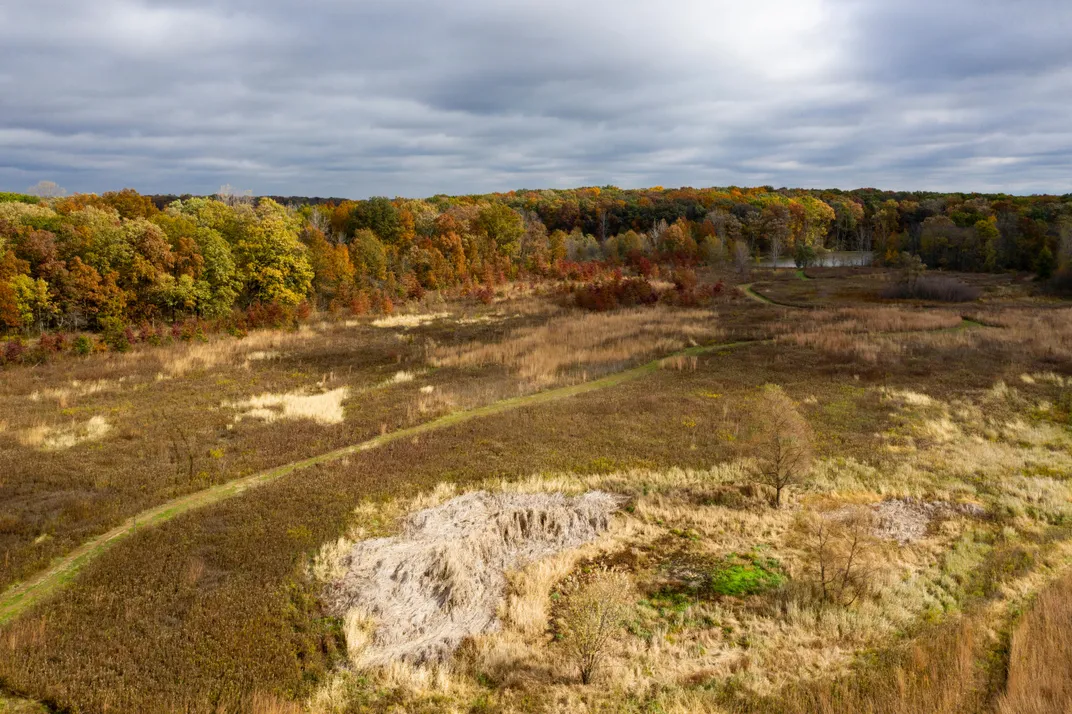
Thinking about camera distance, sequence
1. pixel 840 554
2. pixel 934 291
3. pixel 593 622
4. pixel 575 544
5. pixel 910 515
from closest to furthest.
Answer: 1. pixel 593 622
2. pixel 840 554
3. pixel 575 544
4. pixel 910 515
5. pixel 934 291

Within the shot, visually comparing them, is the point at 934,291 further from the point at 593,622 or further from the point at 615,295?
the point at 593,622

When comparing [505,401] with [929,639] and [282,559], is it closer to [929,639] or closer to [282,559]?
[282,559]

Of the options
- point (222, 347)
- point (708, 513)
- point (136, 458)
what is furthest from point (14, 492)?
point (222, 347)

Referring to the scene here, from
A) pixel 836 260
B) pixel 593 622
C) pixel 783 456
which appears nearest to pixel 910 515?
pixel 783 456

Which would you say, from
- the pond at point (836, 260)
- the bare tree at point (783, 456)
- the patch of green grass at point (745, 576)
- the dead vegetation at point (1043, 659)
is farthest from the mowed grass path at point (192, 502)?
the pond at point (836, 260)

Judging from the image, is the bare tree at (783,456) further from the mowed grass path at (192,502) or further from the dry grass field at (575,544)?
the mowed grass path at (192,502)

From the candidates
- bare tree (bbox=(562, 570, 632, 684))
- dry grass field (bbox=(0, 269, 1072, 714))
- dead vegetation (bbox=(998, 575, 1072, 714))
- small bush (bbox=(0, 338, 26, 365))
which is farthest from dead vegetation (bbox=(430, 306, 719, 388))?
small bush (bbox=(0, 338, 26, 365))
